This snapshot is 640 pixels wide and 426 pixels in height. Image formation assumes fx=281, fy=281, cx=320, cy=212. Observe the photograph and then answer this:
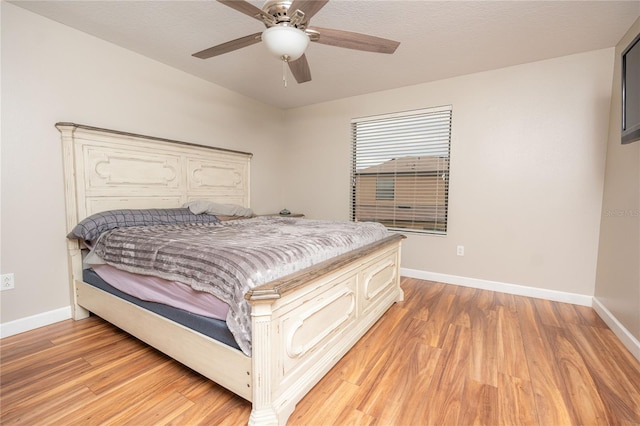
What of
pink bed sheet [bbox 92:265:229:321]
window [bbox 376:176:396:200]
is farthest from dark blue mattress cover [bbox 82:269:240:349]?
window [bbox 376:176:396:200]

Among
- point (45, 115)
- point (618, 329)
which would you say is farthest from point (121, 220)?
point (618, 329)

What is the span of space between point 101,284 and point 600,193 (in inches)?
171

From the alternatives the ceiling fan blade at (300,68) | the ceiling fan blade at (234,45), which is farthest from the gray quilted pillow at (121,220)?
the ceiling fan blade at (300,68)

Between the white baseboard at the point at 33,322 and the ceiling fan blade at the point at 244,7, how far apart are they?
2.64m

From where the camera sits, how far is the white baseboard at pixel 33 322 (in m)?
2.04

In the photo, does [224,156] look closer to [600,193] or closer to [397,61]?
[397,61]

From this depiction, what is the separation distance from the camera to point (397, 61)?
2822mm

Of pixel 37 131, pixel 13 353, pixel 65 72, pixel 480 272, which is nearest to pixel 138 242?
pixel 13 353

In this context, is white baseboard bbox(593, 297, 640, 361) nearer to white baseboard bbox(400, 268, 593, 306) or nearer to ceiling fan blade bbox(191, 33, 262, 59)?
white baseboard bbox(400, 268, 593, 306)

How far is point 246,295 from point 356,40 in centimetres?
158

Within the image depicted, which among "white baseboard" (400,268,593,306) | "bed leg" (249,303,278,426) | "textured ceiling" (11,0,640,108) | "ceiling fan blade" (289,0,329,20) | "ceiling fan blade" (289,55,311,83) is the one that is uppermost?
"textured ceiling" (11,0,640,108)

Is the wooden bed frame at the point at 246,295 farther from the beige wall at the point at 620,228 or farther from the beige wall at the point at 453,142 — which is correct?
the beige wall at the point at 620,228

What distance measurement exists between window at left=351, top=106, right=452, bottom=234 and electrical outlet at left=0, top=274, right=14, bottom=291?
342 centimetres

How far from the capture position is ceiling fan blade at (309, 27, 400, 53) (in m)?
1.64
